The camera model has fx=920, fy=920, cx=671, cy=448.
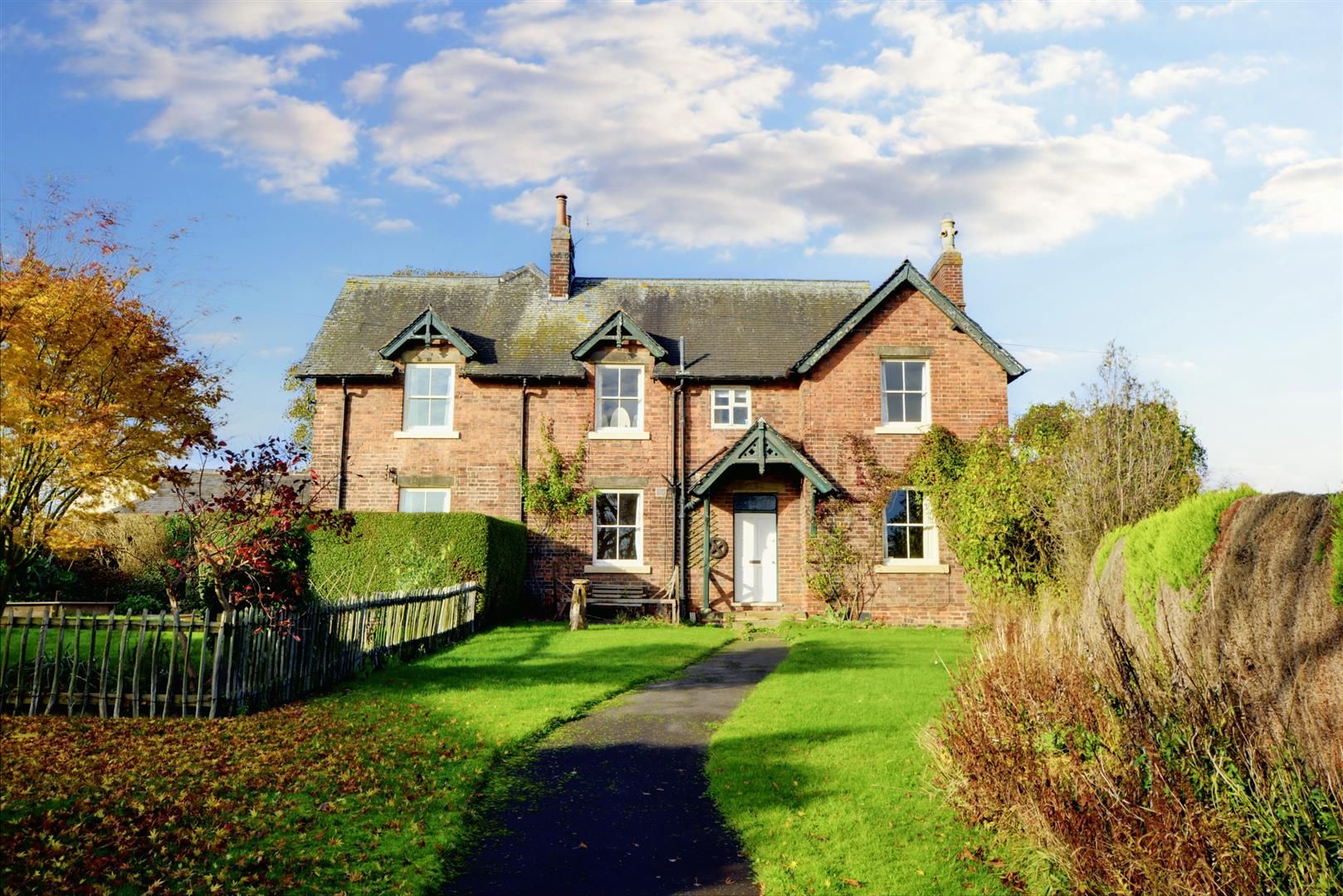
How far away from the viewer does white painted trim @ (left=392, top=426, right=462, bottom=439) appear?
23.6m

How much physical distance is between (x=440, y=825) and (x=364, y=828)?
1.84 ft

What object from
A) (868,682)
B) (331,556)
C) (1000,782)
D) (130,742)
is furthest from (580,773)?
(331,556)

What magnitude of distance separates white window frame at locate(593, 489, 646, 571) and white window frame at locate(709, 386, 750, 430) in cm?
262

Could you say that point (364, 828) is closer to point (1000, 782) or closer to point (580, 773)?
point (580, 773)

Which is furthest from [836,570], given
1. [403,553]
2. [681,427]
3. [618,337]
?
[403,553]

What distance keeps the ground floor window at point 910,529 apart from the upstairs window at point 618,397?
22.4 feet

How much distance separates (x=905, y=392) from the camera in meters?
23.2

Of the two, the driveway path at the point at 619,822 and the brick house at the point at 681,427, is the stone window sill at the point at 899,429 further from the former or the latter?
the driveway path at the point at 619,822

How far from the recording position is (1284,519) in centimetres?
646

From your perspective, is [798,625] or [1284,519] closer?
[1284,519]

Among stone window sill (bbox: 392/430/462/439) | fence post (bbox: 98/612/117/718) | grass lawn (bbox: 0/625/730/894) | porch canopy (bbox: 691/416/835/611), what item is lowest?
grass lawn (bbox: 0/625/730/894)

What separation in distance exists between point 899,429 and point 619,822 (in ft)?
56.4

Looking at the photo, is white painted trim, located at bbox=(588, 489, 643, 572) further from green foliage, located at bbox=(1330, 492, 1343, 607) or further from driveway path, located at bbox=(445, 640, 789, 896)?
green foliage, located at bbox=(1330, 492, 1343, 607)

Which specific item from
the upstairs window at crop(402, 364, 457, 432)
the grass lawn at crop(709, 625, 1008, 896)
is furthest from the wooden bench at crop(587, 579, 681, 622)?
the grass lawn at crop(709, 625, 1008, 896)
